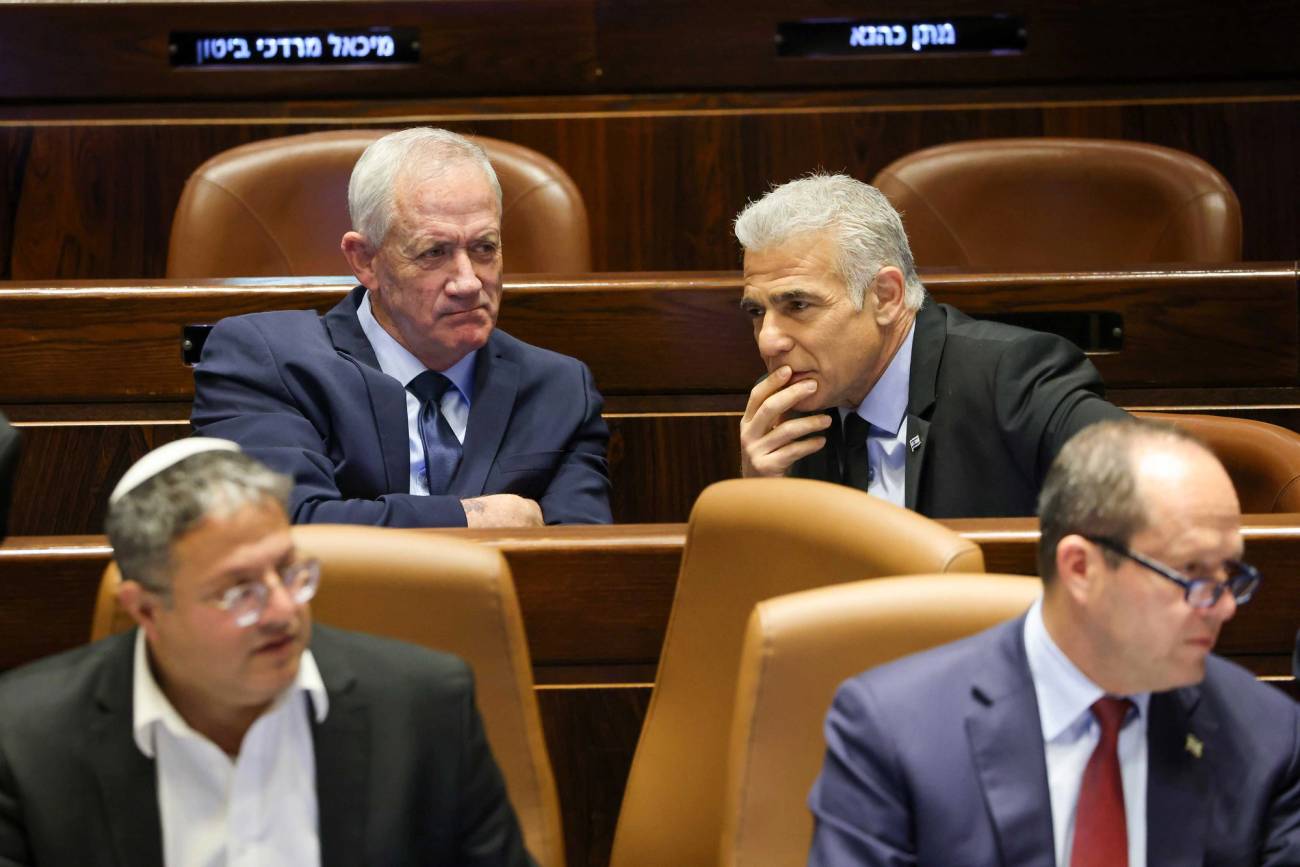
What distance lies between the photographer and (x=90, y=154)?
2.15 metres

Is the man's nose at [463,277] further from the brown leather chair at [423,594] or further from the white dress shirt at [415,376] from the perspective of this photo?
the brown leather chair at [423,594]

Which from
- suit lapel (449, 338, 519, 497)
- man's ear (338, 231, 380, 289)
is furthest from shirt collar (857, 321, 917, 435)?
man's ear (338, 231, 380, 289)

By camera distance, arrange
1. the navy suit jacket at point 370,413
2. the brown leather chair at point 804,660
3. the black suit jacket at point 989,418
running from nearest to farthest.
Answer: the brown leather chair at point 804,660, the black suit jacket at point 989,418, the navy suit jacket at point 370,413

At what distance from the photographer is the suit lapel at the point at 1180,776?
0.88m

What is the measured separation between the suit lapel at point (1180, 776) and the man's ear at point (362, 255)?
91 cm

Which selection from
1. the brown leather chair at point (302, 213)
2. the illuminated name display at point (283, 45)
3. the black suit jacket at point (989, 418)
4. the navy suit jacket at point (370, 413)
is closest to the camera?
the black suit jacket at point (989, 418)

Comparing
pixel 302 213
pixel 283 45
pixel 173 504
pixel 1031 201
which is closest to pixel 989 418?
pixel 1031 201

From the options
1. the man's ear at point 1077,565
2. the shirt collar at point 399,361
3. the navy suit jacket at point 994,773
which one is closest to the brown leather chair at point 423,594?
the navy suit jacket at point 994,773

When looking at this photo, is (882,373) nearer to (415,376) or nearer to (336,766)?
(415,376)

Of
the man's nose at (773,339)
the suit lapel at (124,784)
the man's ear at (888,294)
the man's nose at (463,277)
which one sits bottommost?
the suit lapel at (124,784)

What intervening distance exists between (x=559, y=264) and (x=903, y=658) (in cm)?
105

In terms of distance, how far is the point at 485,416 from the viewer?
155cm

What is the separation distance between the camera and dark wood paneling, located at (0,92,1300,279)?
2.15m

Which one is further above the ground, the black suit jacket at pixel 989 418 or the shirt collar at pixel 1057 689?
the black suit jacket at pixel 989 418
